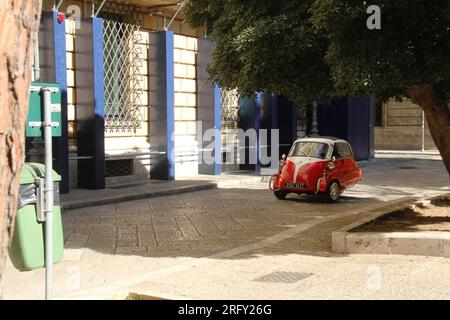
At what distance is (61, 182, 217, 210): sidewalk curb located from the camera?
1271 centimetres

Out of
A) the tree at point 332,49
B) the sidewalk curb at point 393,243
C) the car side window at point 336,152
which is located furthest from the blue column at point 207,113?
the sidewalk curb at point 393,243

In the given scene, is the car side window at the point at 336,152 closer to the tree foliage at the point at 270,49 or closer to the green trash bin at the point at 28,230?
the tree foliage at the point at 270,49

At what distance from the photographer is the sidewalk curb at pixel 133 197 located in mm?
12714

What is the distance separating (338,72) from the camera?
26.9 feet

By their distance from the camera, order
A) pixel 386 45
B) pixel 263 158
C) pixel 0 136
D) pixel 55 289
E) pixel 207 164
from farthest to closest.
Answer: pixel 263 158, pixel 207 164, pixel 386 45, pixel 55 289, pixel 0 136

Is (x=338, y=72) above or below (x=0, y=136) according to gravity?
above

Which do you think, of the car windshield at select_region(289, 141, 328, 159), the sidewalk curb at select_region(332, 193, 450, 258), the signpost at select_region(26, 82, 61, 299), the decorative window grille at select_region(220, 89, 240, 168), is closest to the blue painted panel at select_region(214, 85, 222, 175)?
the decorative window grille at select_region(220, 89, 240, 168)

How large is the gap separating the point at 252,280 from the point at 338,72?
309cm

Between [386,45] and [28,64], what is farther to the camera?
[386,45]

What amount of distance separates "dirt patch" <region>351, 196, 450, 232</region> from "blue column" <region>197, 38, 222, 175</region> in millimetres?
8357

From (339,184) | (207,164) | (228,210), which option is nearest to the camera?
(228,210)

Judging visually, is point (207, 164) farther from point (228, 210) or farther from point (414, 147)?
point (414, 147)

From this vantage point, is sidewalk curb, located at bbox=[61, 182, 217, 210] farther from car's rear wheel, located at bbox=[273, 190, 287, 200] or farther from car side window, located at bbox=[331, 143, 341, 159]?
car side window, located at bbox=[331, 143, 341, 159]
